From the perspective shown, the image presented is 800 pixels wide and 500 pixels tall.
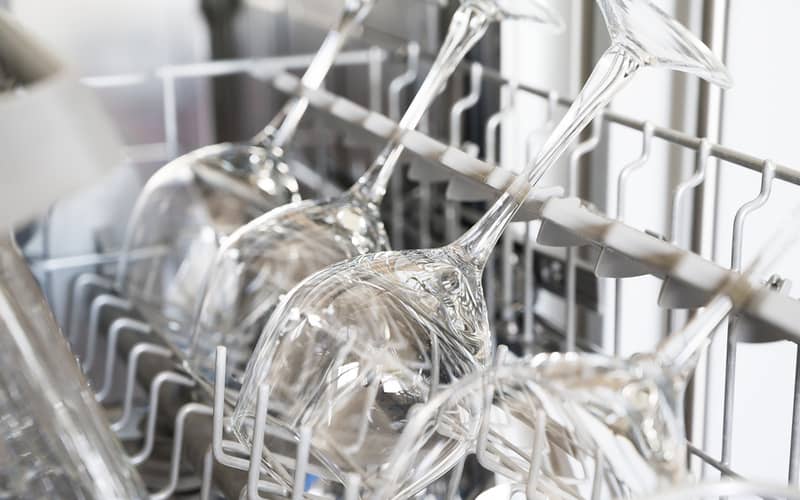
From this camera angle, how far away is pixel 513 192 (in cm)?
42

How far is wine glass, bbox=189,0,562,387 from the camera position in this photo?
1.76 ft

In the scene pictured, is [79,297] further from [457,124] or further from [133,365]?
[457,124]

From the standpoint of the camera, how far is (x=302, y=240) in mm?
560

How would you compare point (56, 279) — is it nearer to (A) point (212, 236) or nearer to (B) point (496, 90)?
(A) point (212, 236)

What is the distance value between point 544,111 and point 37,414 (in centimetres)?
55

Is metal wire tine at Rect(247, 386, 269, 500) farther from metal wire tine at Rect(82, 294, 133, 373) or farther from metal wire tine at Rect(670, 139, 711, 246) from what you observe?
metal wire tine at Rect(82, 294, 133, 373)

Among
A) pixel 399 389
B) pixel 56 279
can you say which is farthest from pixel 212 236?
pixel 399 389

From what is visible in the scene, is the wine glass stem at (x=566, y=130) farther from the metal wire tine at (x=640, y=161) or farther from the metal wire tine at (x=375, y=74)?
the metal wire tine at (x=375, y=74)

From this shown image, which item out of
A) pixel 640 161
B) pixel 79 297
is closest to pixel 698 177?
pixel 640 161

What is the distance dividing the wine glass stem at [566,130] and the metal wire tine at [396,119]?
16.8 inches

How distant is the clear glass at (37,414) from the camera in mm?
322

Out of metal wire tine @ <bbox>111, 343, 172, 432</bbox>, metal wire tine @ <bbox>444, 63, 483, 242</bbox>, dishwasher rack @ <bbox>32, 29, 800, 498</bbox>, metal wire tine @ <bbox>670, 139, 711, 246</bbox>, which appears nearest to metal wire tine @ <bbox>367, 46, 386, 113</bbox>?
dishwasher rack @ <bbox>32, 29, 800, 498</bbox>

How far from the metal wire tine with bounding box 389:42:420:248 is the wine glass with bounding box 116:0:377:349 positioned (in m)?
0.12

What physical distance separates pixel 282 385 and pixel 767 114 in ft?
1.11
